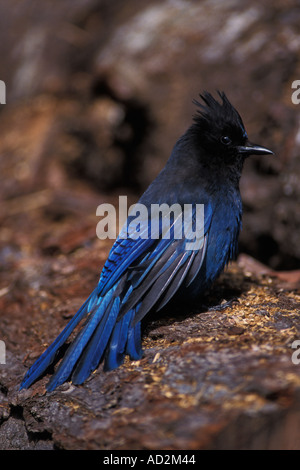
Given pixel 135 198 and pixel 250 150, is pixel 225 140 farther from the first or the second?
pixel 135 198

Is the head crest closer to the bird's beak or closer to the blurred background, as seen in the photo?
the bird's beak

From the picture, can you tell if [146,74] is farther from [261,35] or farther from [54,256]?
[54,256]

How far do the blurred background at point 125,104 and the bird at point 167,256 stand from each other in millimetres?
1293

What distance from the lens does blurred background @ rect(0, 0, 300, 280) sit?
516cm

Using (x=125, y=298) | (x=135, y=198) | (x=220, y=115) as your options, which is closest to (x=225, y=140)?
(x=220, y=115)

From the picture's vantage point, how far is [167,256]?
3.19 metres

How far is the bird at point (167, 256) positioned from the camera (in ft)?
9.48

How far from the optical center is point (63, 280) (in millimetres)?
4355

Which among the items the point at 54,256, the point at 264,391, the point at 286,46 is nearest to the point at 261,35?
the point at 286,46

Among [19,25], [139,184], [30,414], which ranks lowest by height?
[30,414]

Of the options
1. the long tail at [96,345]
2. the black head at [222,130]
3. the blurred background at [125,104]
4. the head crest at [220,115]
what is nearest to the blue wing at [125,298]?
the long tail at [96,345]

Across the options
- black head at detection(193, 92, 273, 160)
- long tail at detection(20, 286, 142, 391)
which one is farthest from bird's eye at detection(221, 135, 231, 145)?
long tail at detection(20, 286, 142, 391)

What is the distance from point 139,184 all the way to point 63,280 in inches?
99.9

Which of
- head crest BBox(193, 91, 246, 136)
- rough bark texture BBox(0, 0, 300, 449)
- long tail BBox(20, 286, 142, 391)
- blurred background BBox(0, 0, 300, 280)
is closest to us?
rough bark texture BBox(0, 0, 300, 449)
